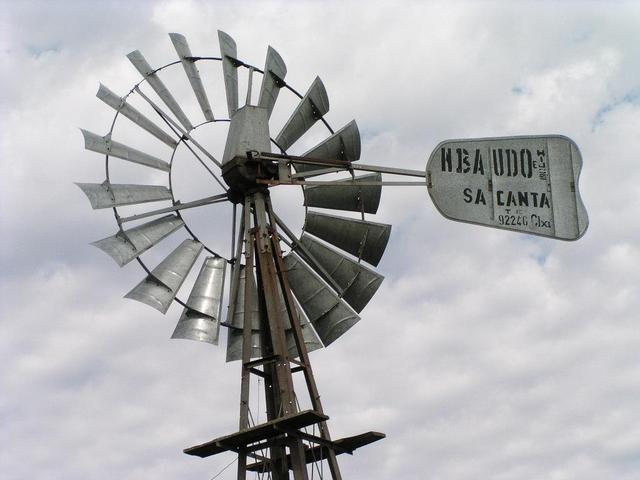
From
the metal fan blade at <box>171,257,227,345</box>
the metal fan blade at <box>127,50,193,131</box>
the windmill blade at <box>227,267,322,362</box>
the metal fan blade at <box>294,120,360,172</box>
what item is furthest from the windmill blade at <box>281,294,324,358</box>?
the metal fan blade at <box>127,50,193,131</box>

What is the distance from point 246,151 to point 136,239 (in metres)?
2.31

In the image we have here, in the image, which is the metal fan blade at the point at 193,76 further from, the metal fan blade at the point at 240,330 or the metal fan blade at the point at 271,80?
the metal fan blade at the point at 240,330

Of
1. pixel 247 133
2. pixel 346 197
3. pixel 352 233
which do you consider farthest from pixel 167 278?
pixel 346 197

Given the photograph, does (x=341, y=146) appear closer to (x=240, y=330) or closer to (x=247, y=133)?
(x=247, y=133)

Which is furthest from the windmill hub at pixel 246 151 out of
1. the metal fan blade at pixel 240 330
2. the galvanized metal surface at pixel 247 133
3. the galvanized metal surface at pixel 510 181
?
the galvanized metal surface at pixel 510 181

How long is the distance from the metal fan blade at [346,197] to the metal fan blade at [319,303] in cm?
111

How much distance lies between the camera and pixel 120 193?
654 inches

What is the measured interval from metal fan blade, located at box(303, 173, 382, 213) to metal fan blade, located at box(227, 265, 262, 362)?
1792 mm

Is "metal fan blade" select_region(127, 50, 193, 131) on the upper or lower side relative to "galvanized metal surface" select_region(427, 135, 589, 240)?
upper

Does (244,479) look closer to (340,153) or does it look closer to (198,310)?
(198,310)

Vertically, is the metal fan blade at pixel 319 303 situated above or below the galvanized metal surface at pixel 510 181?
below

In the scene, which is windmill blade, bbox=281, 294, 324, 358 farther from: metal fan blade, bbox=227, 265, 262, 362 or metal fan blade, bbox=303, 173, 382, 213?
metal fan blade, bbox=303, 173, 382, 213

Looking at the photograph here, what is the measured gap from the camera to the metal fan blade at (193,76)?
17.7 metres

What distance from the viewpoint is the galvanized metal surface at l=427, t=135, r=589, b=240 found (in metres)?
15.6
